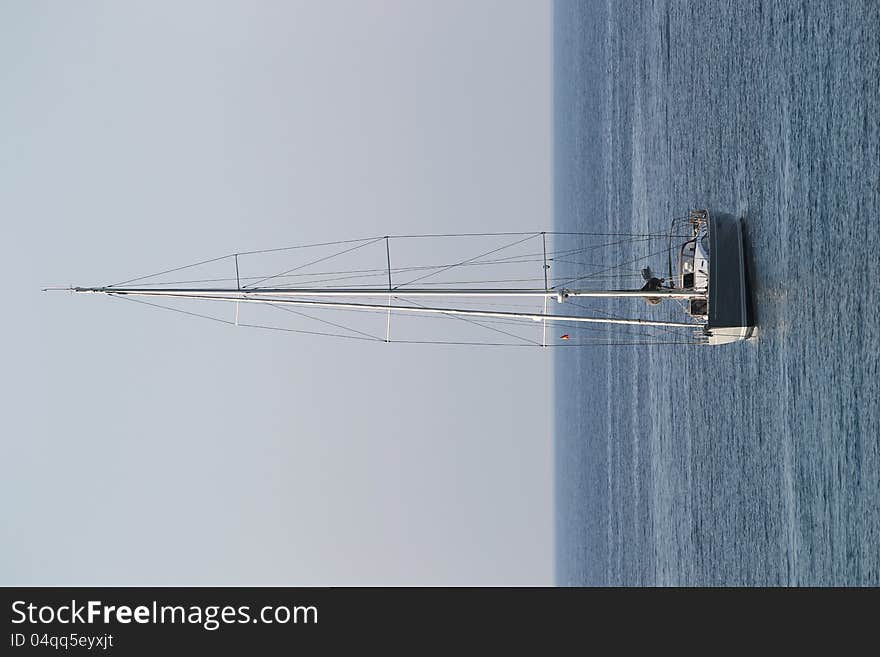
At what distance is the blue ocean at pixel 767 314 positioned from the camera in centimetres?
910

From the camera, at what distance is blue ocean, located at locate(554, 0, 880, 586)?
9102 millimetres

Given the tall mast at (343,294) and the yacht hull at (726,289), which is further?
the yacht hull at (726,289)

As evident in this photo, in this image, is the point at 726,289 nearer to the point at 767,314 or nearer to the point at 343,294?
the point at 767,314

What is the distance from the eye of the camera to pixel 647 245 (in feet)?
72.3

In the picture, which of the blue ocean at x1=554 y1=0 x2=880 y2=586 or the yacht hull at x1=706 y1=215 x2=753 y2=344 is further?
the yacht hull at x1=706 y1=215 x2=753 y2=344

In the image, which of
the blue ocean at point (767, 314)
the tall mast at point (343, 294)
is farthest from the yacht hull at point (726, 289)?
the tall mast at point (343, 294)

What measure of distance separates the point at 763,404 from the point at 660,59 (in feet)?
38.1

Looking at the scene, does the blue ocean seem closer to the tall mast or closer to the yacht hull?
the yacht hull

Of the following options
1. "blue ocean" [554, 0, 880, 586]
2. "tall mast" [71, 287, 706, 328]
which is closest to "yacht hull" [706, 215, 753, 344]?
"blue ocean" [554, 0, 880, 586]

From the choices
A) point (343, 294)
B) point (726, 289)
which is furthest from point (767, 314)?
point (343, 294)

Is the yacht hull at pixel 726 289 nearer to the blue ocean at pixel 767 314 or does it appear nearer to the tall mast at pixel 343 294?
the blue ocean at pixel 767 314

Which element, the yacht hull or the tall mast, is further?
the yacht hull
